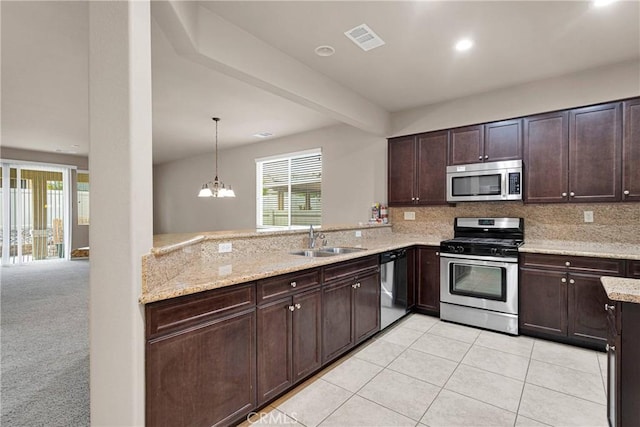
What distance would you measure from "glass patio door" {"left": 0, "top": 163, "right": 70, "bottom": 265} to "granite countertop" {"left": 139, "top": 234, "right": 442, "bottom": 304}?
7819 mm

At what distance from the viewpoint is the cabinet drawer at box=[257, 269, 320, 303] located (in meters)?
2.01

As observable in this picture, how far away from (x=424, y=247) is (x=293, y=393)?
2414mm

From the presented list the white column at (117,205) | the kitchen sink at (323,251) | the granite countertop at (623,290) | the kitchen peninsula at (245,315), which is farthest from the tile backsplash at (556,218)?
the white column at (117,205)

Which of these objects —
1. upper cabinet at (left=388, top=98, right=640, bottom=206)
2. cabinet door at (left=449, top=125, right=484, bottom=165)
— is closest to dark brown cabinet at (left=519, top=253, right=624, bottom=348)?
upper cabinet at (left=388, top=98, right=640, bottom=206)

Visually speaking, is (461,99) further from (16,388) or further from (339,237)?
(16,388)

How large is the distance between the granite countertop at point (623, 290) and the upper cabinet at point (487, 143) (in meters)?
2.27

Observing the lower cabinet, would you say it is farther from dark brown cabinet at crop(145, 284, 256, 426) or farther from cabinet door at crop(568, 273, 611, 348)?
cabinet door at crop(568, 273, 611, 348)

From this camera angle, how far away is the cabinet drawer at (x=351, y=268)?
257 cm

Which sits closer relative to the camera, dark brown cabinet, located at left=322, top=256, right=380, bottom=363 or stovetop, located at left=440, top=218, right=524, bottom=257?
dark brown cabinet, located at left=322, top=256, right=380, bottom=363

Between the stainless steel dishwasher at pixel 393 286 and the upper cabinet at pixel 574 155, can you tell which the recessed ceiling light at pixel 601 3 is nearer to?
the upper cabinet at pixel 574 155

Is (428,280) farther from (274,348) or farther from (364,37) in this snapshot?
(364,37)

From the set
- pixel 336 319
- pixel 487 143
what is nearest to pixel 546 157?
pixel 487 143

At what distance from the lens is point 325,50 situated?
9.32ft

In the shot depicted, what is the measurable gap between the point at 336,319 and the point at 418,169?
101 inches
